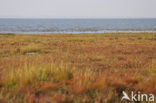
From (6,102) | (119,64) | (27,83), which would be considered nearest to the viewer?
(6,102)

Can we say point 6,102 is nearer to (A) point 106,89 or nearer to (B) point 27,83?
(B) point 27,83

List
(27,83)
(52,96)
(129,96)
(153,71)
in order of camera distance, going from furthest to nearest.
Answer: (153,71), (27,83), (129,96), (52,96)

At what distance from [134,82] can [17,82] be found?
12.7ft

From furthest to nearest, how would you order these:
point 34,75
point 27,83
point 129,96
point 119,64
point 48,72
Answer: point 119,64 → point 48,72 → point 34,75 → point 27,83 → point 129,96

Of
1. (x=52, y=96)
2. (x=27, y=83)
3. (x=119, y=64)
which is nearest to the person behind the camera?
(x=52, y=96)

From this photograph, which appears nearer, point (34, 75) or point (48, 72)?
point (34, 75)

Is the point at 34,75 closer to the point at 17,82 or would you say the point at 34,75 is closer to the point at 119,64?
the point at 17,82

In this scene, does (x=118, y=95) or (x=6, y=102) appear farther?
(x=118, y=95)

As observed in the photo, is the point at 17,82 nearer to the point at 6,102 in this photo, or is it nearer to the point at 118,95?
the point at 6,102

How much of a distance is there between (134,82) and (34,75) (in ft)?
11.2

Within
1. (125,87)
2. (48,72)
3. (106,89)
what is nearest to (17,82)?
(48,72)

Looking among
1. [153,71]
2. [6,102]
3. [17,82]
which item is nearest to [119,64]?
[153,71]

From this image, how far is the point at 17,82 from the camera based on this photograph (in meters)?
6.27

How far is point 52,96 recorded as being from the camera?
5.23 m
